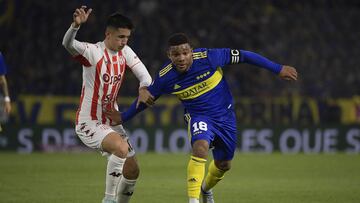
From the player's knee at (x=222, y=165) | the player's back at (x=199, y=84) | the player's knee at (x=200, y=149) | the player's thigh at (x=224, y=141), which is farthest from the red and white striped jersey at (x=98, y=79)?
the player's knee at (x=222, y=165)

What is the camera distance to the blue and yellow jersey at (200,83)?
28.7 feet

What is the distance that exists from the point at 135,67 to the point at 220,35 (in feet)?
47.2

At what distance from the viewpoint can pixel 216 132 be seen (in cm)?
877

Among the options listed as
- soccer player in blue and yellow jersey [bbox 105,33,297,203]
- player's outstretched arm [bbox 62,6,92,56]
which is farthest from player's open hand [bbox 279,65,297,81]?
player's outstretched arm [bbox 62,6,92,56]

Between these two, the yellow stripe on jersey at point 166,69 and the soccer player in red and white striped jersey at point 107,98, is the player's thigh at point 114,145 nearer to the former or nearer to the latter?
the soccer player in red and white striped jersey at point 107,98

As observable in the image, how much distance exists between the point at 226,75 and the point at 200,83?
1292cm

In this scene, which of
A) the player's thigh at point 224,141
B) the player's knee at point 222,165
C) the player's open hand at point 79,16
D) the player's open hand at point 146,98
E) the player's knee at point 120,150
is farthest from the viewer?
the player's knee at point 222,165

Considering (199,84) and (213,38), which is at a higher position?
(213,38)

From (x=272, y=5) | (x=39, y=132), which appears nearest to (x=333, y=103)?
(x=272, y=5)

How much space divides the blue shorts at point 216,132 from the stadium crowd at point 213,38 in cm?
1198

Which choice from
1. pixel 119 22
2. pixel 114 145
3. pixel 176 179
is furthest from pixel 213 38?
pixel 114 145

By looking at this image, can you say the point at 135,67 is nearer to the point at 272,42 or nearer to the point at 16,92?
the point at 16,92

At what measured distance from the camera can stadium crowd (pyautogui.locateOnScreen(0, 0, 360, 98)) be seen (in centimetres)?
2152

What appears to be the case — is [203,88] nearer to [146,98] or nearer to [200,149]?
[146,98]
